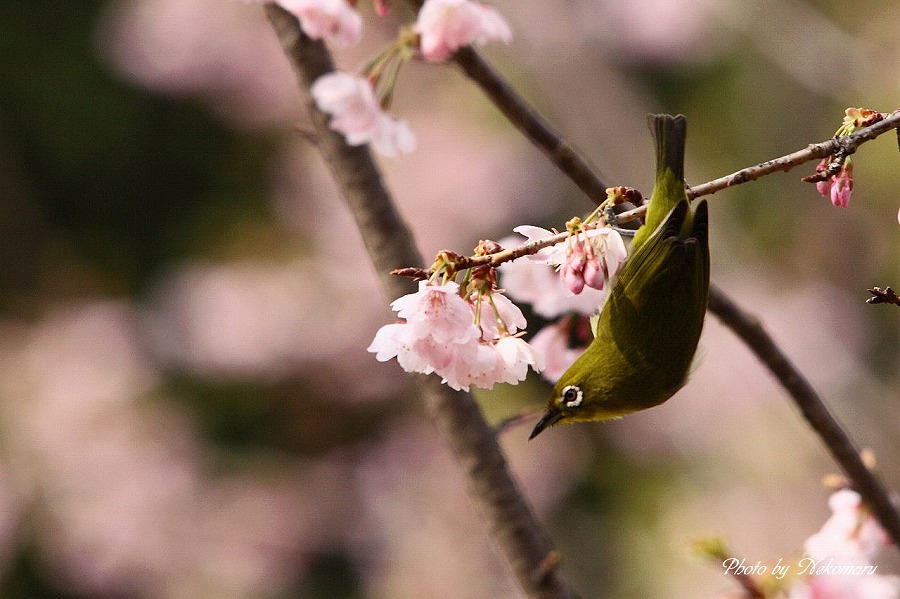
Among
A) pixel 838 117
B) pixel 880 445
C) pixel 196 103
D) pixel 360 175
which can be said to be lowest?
pixel 880 445

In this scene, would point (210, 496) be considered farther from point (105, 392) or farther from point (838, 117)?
point (838, 117)

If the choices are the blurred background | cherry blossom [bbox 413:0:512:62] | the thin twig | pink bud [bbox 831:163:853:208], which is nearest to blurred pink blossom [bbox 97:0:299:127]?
the blurred background

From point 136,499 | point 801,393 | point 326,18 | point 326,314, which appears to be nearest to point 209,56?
point 326,314

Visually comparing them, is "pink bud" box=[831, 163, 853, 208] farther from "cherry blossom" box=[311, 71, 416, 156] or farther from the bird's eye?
"cherry blossom" box=[311, 71, 416, 156]

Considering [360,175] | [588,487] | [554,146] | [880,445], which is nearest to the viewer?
[554,146]

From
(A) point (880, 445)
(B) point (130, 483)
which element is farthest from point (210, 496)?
(A) point (880, 445)

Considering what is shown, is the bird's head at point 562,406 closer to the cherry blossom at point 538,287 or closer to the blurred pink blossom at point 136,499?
the cherry blossom at point 538,287

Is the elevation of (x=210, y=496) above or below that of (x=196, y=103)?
below

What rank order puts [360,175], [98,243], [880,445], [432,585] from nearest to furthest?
[360,175]
[880,445]
[432,585]
[98,243]
